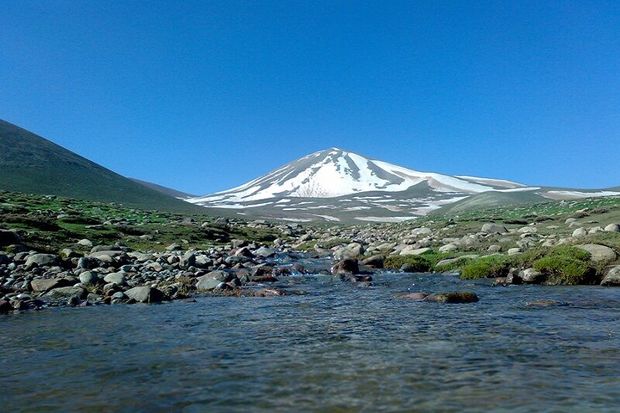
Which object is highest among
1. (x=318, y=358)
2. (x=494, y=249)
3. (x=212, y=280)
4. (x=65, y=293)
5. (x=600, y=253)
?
(x=600, y=253)

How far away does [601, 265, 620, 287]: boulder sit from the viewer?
17797 mm

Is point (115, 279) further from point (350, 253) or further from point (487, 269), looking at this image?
point (350, 253)

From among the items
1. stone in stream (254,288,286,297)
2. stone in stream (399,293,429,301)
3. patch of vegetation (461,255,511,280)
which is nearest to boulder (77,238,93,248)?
stone in stream (254,288,286,297)

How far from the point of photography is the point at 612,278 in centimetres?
1792

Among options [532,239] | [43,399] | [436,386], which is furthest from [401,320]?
[532,239]

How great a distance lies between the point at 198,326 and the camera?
1211 centimetres

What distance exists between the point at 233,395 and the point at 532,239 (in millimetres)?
30201

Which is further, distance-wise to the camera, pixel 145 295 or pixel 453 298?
pixel 145 295

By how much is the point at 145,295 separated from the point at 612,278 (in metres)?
17.5

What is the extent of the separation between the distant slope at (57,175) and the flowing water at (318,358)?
106 meters

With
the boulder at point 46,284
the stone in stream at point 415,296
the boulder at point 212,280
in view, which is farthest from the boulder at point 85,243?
the stone in stream at point 415,296

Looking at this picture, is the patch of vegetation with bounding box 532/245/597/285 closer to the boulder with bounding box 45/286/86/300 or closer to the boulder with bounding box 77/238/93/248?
the boulder with bounding box 45/286/86/300

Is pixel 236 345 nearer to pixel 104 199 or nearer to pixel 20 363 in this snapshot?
pixel 20 363

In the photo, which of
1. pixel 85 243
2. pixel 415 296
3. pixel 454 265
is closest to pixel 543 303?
pixel 415 296
